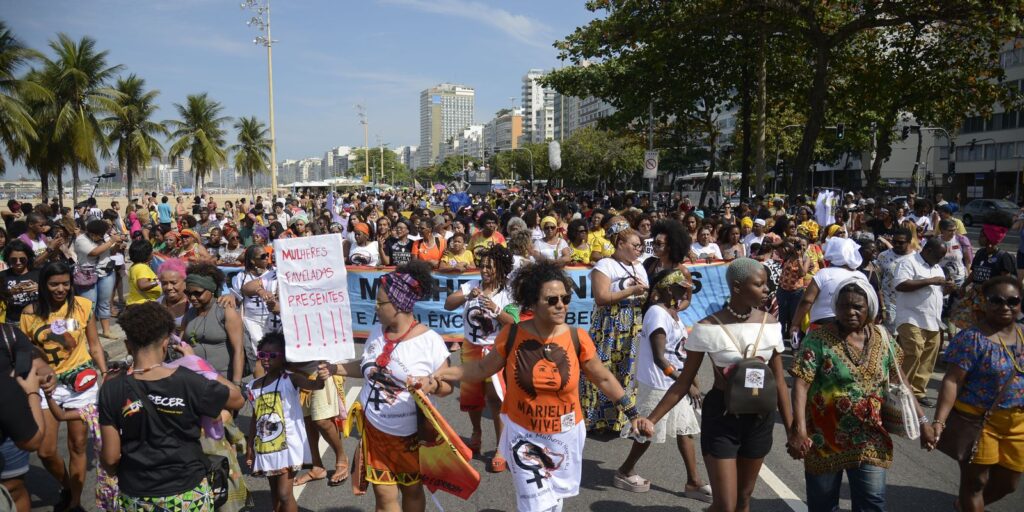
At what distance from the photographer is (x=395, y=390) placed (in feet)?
12.7

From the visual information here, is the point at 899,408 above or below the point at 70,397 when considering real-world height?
above

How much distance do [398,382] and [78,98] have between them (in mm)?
39148

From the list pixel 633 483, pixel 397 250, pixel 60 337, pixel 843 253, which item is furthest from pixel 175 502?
pixel 397 250

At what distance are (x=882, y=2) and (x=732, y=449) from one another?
1751cm

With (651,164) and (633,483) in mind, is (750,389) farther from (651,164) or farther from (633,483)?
(651,164)

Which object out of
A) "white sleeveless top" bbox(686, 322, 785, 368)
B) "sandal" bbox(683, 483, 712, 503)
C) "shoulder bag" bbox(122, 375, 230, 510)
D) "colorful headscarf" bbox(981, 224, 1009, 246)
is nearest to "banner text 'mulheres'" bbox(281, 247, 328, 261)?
"shoulder bag" bbox(122, 375, 230, 510)

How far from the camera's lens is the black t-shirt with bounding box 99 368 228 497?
10.6ft

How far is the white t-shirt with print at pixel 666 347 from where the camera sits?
484 centimetres

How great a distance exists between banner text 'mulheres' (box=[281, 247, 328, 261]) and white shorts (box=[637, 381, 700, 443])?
2475 mm

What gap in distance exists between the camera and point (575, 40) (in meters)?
20.5

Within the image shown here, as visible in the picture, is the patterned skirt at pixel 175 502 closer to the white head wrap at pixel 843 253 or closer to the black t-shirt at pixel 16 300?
the black t-shirt at pixel 16 300

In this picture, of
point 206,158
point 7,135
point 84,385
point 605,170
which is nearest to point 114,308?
point 84,385

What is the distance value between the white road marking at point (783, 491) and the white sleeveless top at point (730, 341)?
151cm

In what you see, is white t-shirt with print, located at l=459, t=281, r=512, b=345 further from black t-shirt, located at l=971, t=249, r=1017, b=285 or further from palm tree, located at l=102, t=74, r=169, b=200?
palm tree, located at l=102, t=74, r=169, b=200
